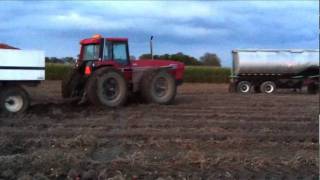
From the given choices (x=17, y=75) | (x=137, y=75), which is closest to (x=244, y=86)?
(x=137, y=75)

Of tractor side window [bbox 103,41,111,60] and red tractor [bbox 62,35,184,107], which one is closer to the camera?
red tractor [bbox 62,35,184,107]

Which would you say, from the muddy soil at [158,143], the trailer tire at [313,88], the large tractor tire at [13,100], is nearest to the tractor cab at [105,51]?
the muddy soil at [158,143]

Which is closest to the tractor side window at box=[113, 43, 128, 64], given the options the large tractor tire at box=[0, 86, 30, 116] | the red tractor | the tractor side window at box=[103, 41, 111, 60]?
the red tractor

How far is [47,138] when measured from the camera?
1173cm

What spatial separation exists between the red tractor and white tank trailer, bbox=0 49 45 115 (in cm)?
182

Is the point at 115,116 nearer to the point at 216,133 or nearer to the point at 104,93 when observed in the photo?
the point at 104,93

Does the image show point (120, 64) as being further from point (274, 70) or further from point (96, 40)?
point (274, 70)

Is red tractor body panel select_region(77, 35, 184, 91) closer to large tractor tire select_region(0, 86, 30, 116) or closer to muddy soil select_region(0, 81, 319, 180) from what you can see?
muddy soil select_region(0, 81, 319, 180)

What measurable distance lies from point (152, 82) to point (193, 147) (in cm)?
846

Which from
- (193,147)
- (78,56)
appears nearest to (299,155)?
(193,147)

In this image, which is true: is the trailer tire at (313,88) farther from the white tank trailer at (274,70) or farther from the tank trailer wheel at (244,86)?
the tank trailer wheel at (244,86)

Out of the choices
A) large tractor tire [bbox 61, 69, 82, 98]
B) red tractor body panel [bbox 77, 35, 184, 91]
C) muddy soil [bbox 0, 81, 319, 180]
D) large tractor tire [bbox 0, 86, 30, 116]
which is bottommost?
muddy soil [bbox 0, 81, 319, 180]

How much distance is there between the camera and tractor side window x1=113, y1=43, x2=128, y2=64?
60.7 feet

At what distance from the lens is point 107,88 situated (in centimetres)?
1806
